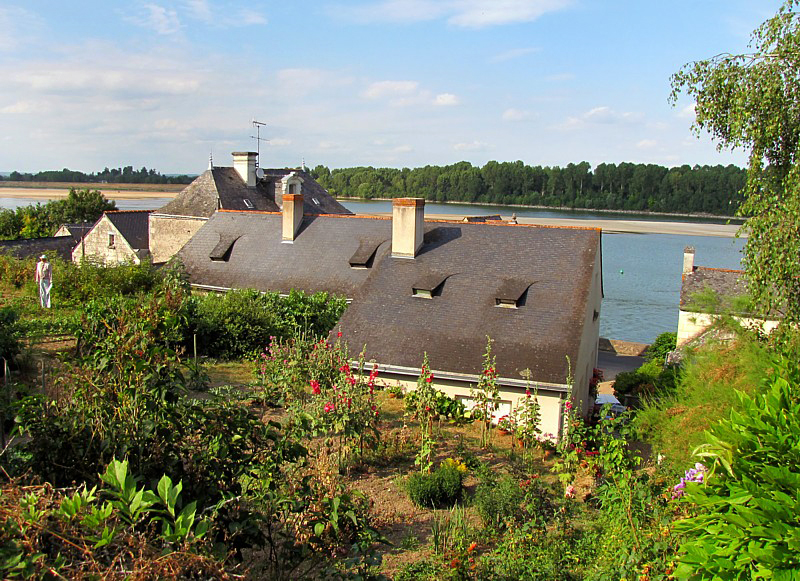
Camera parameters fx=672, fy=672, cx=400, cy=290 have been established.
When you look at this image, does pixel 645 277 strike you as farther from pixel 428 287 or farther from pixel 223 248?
pixel 428 287

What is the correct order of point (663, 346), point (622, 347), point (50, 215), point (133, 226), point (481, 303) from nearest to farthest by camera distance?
point (481, 303) < point (663, 346) < point (622, 347) < point (133, 226) < point (50, 215)

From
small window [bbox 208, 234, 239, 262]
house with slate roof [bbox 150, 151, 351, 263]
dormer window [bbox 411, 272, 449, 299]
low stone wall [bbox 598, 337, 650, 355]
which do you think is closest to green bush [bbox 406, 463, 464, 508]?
dormer window [bbox 411, 272, 449, 299]

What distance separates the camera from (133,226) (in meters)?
38.7

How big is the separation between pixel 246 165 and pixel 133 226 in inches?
301

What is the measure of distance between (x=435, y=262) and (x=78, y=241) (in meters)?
29.0

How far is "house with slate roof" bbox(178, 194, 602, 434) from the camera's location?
15.5m

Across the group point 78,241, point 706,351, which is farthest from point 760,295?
point 78,241

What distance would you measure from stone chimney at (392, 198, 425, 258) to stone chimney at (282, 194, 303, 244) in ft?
16.8

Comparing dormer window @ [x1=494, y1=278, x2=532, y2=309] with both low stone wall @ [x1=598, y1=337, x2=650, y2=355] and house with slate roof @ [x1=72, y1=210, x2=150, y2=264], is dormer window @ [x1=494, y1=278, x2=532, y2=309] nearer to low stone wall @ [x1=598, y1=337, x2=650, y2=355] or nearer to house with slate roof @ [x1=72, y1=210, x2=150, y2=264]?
low stone wall @ [x1=598, y1=337, x2=650, y2=355]

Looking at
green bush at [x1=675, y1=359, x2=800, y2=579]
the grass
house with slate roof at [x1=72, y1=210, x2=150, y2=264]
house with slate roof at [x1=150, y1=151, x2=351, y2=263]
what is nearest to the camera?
green bush at [x1=675, y1=359, x2=800, y2=579]

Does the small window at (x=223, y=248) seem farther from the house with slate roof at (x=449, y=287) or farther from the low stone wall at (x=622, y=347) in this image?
the low stone wall at (x=622, y=347)

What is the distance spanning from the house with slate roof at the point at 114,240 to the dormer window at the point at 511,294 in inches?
934

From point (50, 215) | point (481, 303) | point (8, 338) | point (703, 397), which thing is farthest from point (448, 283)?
point (50, 215)

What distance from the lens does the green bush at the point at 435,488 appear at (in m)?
9.26
